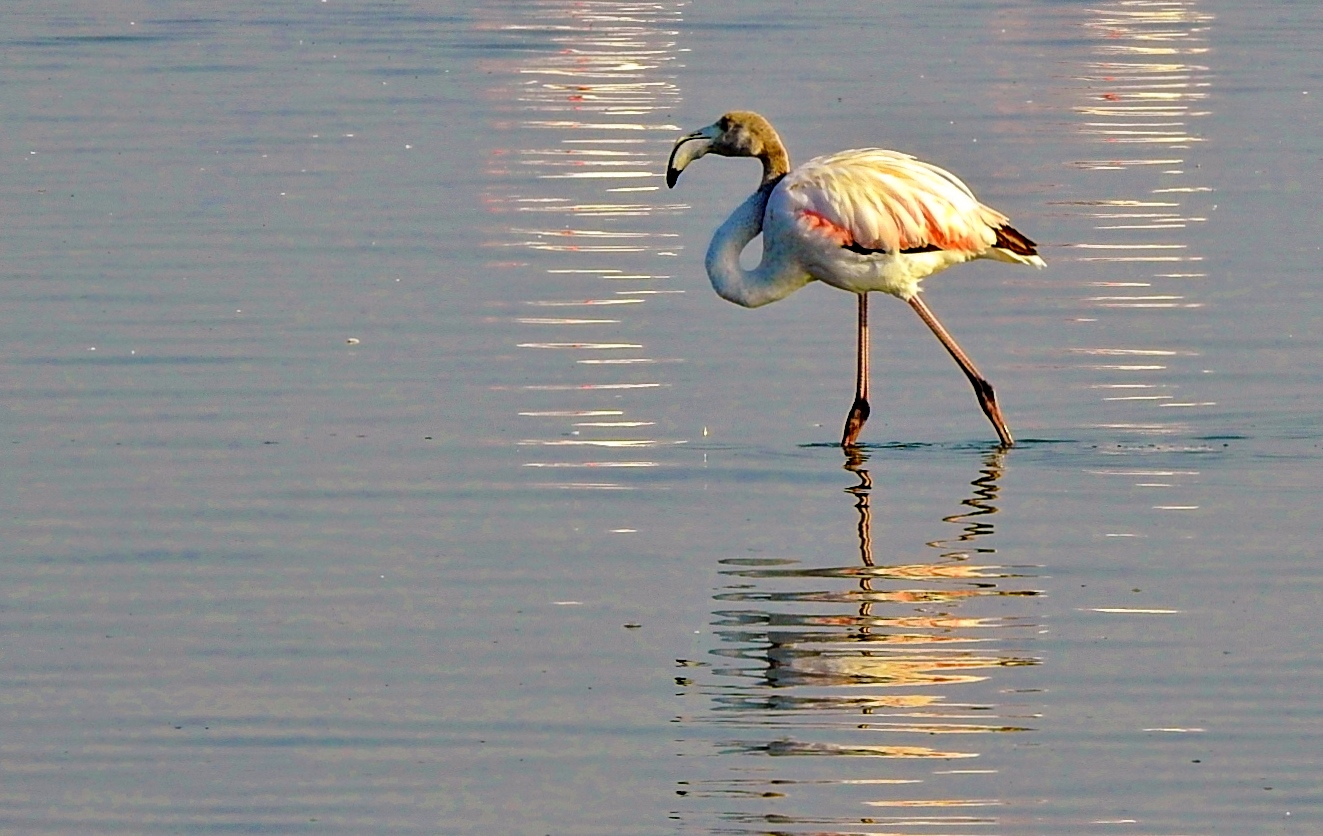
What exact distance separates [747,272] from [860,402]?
2.89 ft

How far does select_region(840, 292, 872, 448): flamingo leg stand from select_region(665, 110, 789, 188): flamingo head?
0.83 metres

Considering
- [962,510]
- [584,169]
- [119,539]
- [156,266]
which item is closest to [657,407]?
[962,510]

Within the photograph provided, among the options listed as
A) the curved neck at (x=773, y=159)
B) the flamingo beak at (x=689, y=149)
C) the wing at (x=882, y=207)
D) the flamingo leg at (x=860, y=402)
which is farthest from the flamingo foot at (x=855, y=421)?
the flamingo beak at (x=689, y=149)

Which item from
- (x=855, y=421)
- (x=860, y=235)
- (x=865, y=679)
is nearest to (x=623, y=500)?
(x=855, y=421)

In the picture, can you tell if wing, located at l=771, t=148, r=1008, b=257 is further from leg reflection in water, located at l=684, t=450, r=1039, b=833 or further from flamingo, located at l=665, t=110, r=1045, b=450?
leg reflection in water, located at l=684, t=450, r=1039, b=833

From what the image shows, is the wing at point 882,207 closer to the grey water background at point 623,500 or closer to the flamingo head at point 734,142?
the flamingo head at point 734,142

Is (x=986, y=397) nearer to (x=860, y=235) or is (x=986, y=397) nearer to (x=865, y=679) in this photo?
(x=860, y=235)

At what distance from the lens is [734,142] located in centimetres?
1158

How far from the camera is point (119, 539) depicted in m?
8.98

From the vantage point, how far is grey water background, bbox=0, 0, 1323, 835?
6641 millimetres

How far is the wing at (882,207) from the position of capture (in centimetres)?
1091

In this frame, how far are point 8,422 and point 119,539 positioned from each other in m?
1.85

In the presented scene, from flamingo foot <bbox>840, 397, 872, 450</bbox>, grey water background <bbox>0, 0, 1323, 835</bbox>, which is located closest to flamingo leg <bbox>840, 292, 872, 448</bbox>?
flamingo foot <bbox>840, 397, 872, 450</bbox>

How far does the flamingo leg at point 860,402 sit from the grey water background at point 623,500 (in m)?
0.11
